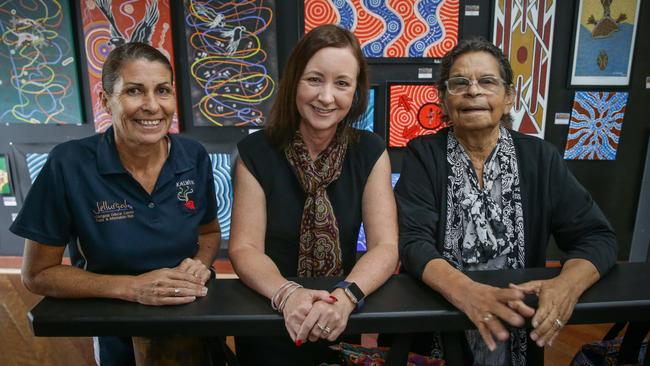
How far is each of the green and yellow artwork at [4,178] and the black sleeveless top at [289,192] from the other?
337 centimetres

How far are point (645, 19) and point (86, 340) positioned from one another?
15.2 feet

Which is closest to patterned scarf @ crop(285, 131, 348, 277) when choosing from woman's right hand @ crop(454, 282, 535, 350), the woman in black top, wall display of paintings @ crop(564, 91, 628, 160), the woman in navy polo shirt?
the woman in black top

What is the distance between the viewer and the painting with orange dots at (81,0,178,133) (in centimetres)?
330

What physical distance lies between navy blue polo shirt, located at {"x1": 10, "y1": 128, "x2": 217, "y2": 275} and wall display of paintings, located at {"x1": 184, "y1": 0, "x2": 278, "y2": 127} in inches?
79.7

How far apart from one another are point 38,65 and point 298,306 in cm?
358

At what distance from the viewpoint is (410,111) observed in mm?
3439

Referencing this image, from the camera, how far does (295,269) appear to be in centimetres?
150

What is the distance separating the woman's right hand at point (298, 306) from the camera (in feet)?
3.25

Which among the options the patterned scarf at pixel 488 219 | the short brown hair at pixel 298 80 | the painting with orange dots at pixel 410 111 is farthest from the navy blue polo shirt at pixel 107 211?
the painting with orange dots at pixel 410 111

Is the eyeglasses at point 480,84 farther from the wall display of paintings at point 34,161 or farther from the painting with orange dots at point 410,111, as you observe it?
the wall display of paintings at point 34,161

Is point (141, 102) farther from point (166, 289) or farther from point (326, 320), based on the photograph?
point (326, 320)

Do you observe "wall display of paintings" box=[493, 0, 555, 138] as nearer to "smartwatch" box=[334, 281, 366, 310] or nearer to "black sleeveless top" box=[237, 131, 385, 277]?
"black sleeveless top" box=[237, 131, 385, 277]

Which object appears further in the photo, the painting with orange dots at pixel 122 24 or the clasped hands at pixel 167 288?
the painting with orange dots at pixel 122 24

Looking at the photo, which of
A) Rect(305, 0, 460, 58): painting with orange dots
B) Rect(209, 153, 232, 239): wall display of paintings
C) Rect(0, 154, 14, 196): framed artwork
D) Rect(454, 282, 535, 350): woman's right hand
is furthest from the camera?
Rect(0, 154, 14, 196): framed artwork
